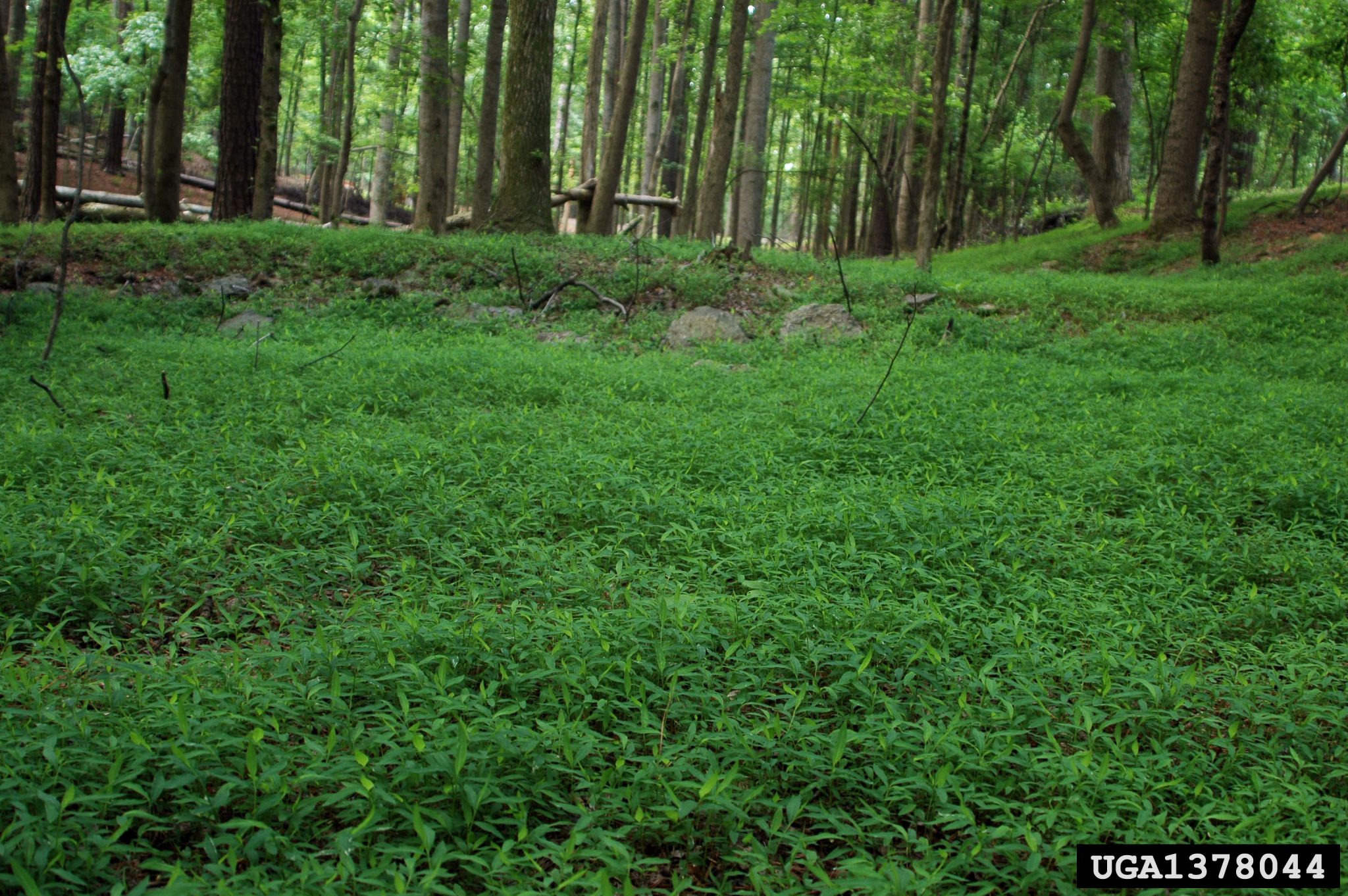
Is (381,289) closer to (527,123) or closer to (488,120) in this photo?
(527,123)

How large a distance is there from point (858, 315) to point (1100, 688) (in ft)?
25.0

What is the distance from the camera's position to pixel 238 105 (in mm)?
14062

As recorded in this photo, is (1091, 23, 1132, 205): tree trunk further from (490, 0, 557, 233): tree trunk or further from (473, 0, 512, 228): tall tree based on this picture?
(473, 0, 512, 228): tall tree

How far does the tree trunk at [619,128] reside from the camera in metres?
13.7

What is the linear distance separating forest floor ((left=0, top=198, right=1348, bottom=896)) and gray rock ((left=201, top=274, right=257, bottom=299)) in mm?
2430

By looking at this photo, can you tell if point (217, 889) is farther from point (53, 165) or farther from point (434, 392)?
point (53, 165)

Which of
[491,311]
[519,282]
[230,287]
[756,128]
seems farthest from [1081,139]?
[230,287]

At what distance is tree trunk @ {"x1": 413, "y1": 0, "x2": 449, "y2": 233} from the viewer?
13.0 meters

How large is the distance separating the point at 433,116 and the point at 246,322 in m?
5.52

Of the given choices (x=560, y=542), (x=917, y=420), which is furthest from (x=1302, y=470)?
(x=560, y=542)

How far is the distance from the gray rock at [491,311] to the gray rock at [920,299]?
4501mm

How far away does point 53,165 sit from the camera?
1317cm

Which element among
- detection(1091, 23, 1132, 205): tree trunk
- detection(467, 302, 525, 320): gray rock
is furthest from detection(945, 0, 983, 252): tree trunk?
detection(467, 302, 525, 320): gray rock

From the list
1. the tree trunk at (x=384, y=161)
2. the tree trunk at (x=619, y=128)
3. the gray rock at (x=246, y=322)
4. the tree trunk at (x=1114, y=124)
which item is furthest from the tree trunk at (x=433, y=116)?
the tree trunk at (x=1114, y=124)
